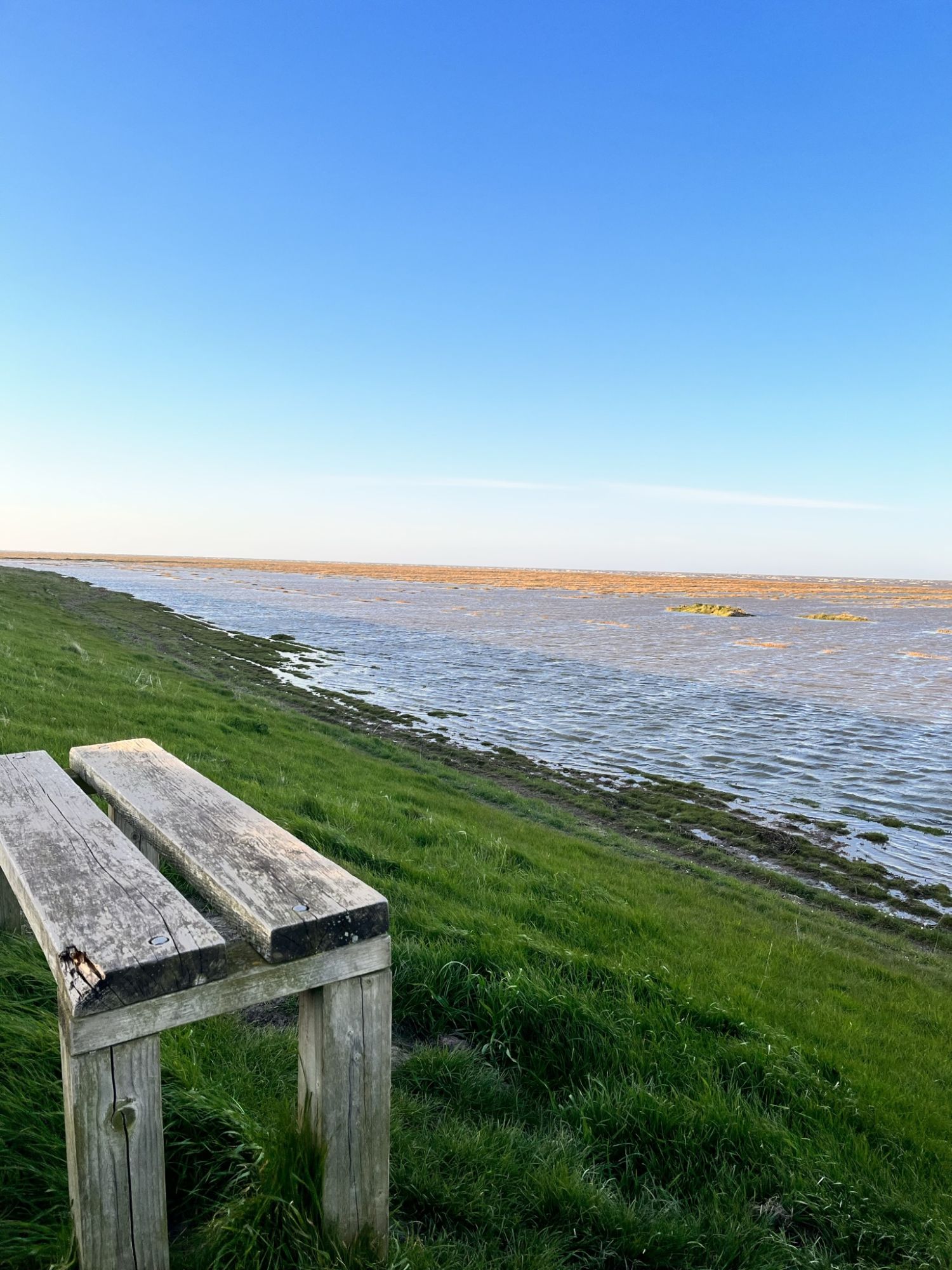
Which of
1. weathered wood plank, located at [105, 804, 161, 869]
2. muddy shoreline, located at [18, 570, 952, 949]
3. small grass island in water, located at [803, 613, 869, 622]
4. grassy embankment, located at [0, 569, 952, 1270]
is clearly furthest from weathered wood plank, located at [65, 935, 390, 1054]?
small grass island in water, located at [803, 613, 869, 622]

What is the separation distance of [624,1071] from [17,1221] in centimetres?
270

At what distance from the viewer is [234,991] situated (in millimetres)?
2016

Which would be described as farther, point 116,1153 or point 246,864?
point 246,864

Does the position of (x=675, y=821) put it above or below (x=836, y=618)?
below

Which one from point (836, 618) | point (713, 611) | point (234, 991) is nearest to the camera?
point (234, 991)

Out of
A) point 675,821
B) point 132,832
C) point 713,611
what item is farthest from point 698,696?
point 713,611

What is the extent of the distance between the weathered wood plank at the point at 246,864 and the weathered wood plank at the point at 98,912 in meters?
0.14

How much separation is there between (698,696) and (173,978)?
86.3ft

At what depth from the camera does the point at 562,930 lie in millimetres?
5676

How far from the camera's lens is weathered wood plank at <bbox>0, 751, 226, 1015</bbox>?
5.96ft

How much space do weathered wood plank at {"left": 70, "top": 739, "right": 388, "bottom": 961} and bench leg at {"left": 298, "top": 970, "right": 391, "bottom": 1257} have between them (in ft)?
0.61

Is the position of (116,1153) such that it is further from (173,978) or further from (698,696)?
(698,696)

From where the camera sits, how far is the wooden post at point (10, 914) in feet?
12.0

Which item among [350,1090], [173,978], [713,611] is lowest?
[713,611]
